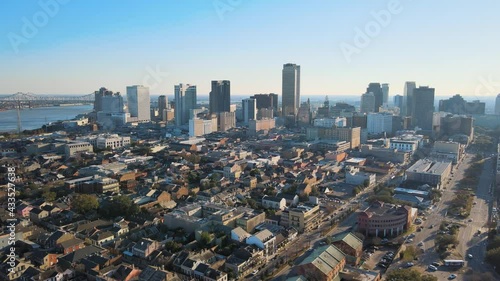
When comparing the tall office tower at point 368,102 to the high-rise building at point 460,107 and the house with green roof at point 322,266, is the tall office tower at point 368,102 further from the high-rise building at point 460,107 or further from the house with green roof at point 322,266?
the house with green roof at point 322,266

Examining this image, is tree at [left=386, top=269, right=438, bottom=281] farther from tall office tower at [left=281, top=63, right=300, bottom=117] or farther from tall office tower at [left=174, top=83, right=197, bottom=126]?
tall office tower at [left=281, top=63, right=300, bottom=117]

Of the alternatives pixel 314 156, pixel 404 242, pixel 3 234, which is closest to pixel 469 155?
pixel 314 156

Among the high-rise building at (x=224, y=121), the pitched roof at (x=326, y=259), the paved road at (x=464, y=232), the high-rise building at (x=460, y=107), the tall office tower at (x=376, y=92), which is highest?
the tall office tower at (x=376, y=92)

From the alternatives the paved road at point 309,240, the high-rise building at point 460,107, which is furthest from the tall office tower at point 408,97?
the paved road at point 309,240

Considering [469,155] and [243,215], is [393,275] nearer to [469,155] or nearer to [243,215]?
[243,215]

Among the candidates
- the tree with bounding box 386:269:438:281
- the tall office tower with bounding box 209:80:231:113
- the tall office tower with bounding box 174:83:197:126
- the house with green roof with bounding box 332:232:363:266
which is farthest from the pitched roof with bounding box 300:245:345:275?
the tall office tower with bounding box 209:80:231:113

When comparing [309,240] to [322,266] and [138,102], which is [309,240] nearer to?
[322,266]

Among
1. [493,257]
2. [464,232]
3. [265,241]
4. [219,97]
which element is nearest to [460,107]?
[219,97]
